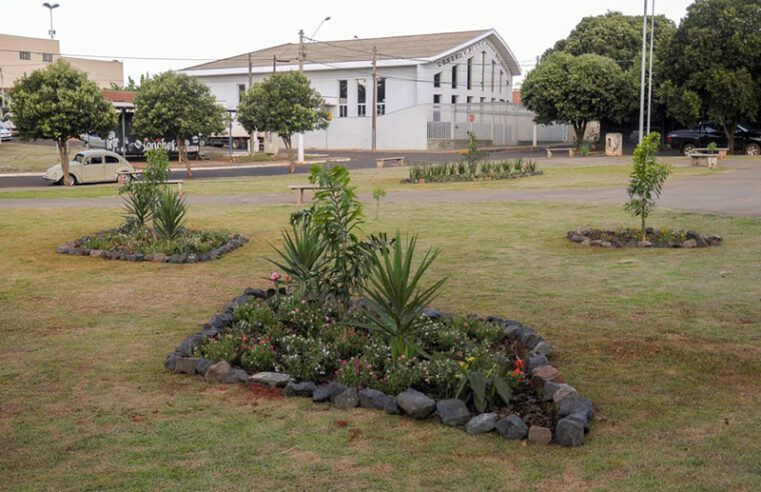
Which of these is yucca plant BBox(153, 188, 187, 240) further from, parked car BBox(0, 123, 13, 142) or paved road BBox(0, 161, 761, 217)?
A: parked car BBox(0, 123, 13, 142)

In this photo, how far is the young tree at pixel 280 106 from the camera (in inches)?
1387

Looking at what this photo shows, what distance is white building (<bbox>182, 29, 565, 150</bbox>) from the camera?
202 feet

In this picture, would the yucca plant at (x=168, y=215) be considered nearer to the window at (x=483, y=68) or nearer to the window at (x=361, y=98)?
the window at (x=361, y=98)

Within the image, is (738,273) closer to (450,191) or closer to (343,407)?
(343,407)

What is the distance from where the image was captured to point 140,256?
11.9m

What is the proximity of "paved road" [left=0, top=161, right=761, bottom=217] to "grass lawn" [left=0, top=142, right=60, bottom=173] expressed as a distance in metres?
18.4

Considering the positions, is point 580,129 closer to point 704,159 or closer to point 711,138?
point 711,138

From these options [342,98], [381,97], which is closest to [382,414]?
[381,97]

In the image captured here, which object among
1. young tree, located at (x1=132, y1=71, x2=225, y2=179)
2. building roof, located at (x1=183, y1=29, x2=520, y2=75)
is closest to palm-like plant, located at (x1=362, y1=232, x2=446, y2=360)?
young tree, located at (x1=132, y1=71, x2=225, y2=179)

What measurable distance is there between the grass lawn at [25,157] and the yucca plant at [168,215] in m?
29.8

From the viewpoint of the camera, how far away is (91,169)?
31.5 meters

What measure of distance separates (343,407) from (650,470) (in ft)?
7.09

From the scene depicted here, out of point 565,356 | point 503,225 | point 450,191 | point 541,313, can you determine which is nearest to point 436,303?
point 541,313

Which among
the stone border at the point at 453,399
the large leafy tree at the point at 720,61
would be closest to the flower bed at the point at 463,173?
the large leafy tree at the point at 720,61
